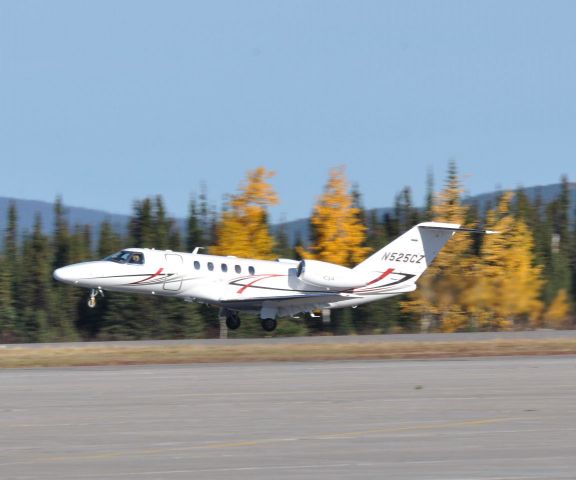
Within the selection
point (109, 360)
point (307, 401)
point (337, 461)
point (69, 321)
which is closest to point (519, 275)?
point (69, 321)

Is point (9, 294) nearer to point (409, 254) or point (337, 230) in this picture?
point (337, 230)

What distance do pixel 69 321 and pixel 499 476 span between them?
149ft

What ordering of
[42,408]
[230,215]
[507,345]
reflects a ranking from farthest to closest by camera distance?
[230,215], [507,345], [42,408]

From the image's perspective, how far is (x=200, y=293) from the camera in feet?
113

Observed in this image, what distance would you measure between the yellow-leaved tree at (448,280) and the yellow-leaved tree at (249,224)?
25.6 ft

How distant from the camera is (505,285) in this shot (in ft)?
137

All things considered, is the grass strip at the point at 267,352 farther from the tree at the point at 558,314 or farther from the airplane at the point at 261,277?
the tree at the point at 558,314

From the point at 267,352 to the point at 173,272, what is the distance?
26.1 feet

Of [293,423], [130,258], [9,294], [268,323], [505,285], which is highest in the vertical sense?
[130,258]

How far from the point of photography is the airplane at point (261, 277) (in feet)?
110

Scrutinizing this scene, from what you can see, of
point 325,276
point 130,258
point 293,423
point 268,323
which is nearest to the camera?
point 293,423

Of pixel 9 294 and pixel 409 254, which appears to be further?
pixel 9 294

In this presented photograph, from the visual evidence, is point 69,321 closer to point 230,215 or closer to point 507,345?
point 230,215

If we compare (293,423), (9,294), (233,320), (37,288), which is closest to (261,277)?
(233,320)
